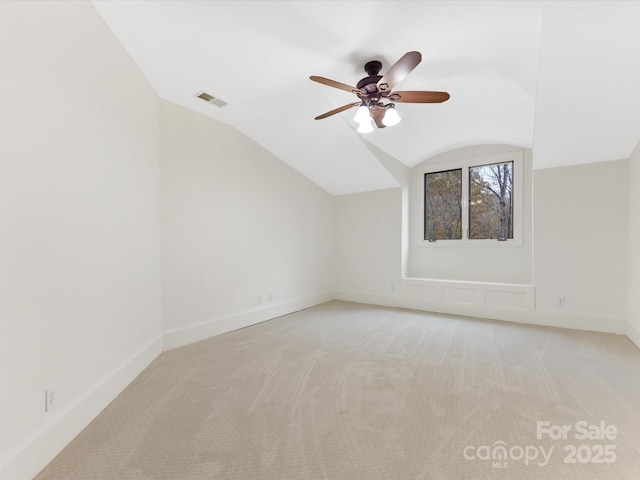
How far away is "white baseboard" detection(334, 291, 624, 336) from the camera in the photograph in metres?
3.77

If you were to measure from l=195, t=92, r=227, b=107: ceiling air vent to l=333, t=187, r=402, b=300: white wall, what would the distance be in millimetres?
3198

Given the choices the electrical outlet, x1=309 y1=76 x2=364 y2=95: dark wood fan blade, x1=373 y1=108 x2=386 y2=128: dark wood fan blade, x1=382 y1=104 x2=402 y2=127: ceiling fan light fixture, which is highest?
Answer: x1=309 y1=76 x2=364 y2=95: dark wood fan blade

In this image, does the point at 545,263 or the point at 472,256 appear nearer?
the point at 545,263

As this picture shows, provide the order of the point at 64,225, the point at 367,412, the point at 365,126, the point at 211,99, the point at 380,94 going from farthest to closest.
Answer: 1. the point at 211,99
2. the point at 365,126
3. the point at 380,94
4. the point at 367,412
5. the point at 64,225

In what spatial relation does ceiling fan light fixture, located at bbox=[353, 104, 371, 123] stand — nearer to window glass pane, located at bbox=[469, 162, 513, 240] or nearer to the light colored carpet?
the light colored carpet

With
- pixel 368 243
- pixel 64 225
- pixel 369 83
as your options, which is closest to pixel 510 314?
pixel 368 243

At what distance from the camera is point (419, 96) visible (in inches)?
98.0

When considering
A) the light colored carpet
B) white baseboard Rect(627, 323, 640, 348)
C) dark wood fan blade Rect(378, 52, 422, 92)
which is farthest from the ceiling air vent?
white baseboard Rect(627, 323, 640, 348)

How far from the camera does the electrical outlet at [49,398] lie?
1.61 meters

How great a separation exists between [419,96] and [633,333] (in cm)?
376

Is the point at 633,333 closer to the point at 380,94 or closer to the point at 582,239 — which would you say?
the point at 582,239

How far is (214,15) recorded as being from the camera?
85.0 inches

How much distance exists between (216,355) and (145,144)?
7.42ft

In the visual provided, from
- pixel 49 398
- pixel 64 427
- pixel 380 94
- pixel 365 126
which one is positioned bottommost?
pixel 64 427
